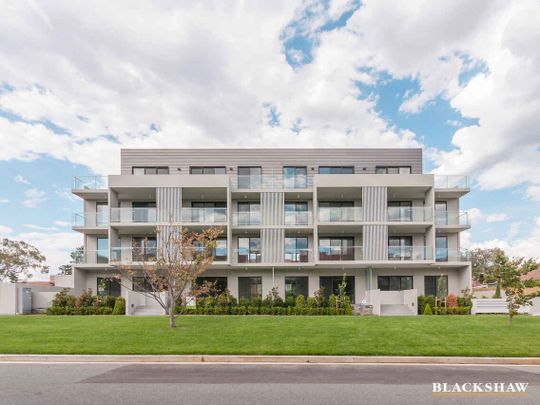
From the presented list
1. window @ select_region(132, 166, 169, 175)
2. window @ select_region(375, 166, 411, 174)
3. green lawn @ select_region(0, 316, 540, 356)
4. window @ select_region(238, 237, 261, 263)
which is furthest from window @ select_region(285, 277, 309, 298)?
green lawn @ select_region(0, 316, 540, 356)

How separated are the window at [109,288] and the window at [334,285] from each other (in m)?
14.9

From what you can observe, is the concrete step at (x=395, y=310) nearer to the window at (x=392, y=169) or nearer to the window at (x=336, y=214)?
the window at (x=336, y=214)

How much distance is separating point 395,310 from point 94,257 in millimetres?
20875

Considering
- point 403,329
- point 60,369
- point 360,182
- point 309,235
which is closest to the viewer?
point 60,369

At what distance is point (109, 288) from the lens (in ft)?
99.2

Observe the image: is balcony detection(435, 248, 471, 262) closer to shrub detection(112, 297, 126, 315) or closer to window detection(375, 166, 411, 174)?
window detection(375, 166, 411, 174)

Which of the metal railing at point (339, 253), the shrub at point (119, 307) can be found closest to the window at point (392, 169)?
the metal railing at point (339, 253)

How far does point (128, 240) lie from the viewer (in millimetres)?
30375

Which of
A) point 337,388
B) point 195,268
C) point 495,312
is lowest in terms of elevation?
point 495,312

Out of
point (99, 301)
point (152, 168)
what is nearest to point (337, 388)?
point (99, 301)

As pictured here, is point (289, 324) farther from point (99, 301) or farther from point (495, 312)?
point (495, 312)

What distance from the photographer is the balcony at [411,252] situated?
28422 millimetres

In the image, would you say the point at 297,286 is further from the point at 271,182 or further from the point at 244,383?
the point at 244,383

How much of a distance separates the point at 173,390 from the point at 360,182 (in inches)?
914
